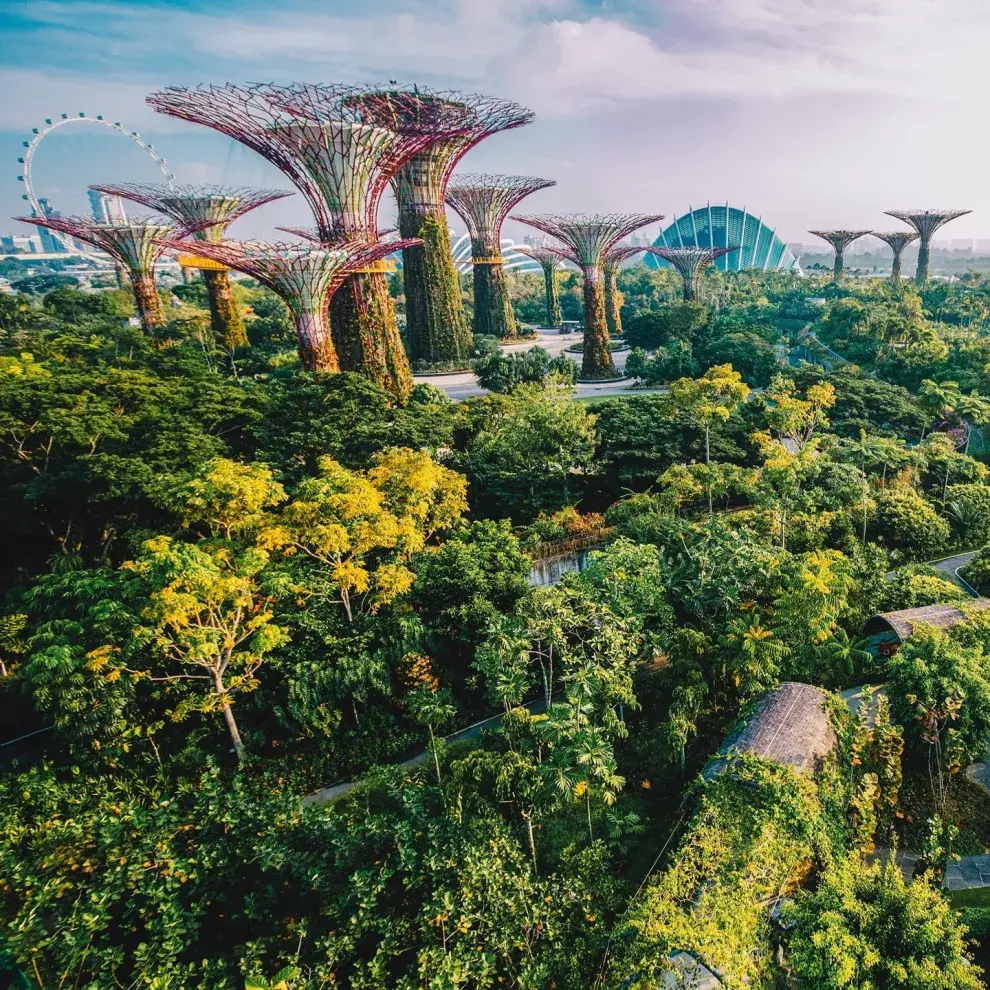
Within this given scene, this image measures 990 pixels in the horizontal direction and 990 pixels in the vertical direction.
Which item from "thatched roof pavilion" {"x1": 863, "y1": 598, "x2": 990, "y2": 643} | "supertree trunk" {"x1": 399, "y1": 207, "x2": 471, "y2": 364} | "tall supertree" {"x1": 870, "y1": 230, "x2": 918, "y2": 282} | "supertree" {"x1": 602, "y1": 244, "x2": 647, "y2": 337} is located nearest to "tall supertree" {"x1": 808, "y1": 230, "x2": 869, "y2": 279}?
"tall supertree" {"x1": 870, "y1": 230, "x2": 918, "y2": 282}

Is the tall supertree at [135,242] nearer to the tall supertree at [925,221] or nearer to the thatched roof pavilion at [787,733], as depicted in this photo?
the thatched roof pavilion at [787,733]

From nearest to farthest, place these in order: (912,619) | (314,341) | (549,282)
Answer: (912,619)
(314,341)
(549,282)

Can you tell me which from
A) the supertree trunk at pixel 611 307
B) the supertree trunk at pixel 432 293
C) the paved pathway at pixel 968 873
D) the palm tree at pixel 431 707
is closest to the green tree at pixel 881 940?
the paved pathway at pixel 968 873

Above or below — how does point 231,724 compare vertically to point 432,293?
below

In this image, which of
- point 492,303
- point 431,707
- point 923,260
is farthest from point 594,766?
point 923,260

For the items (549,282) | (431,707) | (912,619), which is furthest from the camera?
(549,282)

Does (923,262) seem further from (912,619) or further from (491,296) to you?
(912,619)

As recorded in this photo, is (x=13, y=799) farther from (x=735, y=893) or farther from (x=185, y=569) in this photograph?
(x=735, y=893)
